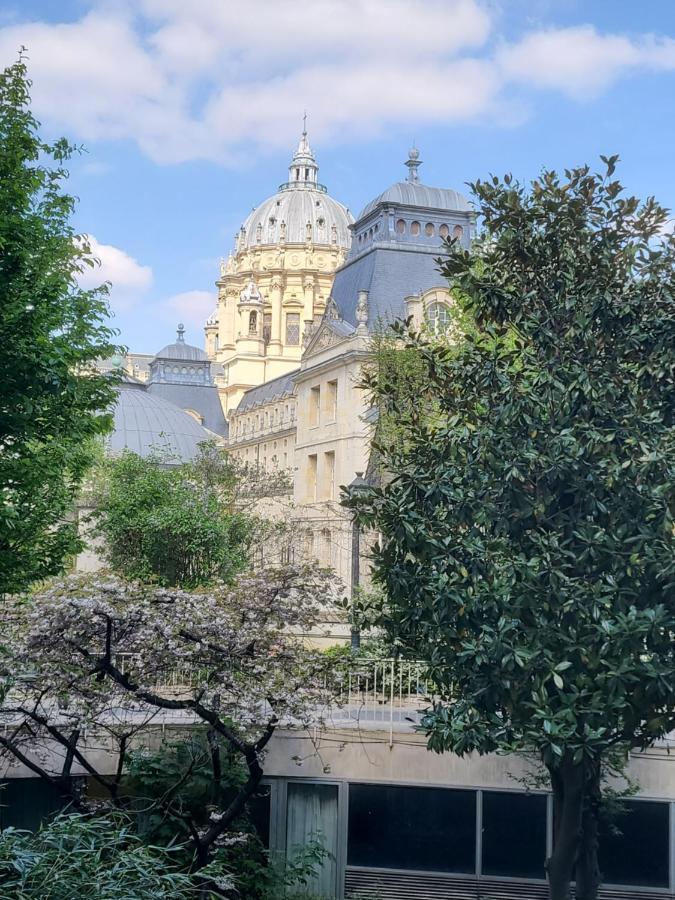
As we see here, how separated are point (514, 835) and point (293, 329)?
124 m

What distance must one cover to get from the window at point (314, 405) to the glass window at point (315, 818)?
36.5 metres

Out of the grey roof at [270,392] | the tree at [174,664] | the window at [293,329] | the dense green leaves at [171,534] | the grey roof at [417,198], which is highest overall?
→ the window at [293,329]

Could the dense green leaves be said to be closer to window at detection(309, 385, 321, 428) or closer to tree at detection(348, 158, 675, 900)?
window at detection(309, 385, 321, 428)

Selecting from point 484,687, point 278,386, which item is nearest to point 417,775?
point 484,687

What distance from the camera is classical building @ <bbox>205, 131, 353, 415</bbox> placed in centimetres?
13562

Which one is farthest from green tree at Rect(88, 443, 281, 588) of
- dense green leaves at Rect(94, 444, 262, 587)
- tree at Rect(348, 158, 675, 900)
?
tree at Rect(348, 158, 675, 900)

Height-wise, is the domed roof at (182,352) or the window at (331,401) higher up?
the domed roof at (182,352)

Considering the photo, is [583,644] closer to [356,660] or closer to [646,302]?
[646,302]

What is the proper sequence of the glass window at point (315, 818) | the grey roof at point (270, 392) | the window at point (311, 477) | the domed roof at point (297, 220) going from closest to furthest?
the glass window at point (315, 818) < the window at point (311, 477) < the grey roof at point (270, 392) < the domed roof at point (297, 220)

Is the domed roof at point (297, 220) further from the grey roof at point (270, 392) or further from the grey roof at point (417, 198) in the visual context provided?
the grey roof at point (417, 198)

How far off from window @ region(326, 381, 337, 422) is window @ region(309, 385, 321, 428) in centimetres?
87

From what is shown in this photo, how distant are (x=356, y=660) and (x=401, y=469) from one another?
4219 mm

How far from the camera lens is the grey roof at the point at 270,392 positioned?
306ft

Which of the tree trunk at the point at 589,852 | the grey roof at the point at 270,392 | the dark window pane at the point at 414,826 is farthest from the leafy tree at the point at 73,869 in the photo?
the grey roof at the point at 270,392
